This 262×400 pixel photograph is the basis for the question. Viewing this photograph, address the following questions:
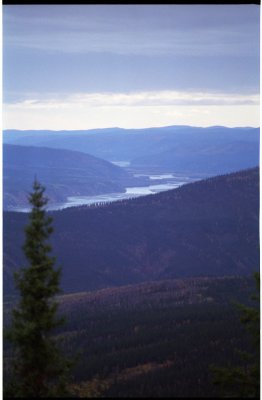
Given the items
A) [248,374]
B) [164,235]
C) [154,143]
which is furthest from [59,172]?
[248,374]

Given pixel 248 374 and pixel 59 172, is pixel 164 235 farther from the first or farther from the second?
pixel 248 374

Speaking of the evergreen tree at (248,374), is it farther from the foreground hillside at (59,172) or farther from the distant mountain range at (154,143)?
the foreground hillside at (59,172)

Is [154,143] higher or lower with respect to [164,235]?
higher

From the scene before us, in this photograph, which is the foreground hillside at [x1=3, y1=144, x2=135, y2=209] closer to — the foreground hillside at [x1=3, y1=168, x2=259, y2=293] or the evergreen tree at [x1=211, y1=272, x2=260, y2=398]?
the foreground hillside at [x1=3, y1=168, x2=259, y2=293]

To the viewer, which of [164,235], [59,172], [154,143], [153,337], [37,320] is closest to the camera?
[37,320]

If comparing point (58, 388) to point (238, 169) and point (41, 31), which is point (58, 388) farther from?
point (238, 169)

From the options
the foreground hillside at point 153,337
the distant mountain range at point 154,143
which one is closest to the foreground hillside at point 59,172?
the distant mountain range at point 154,143
